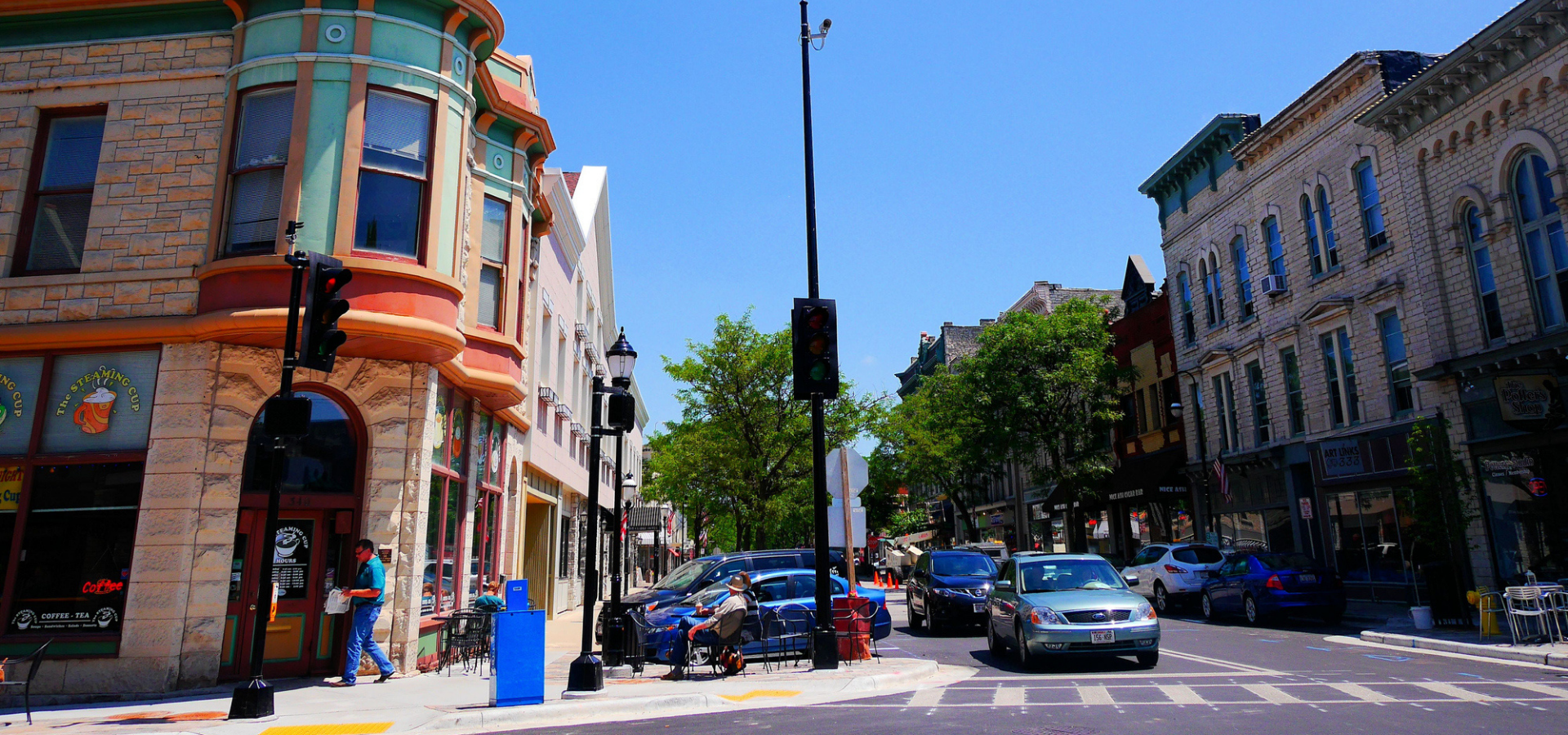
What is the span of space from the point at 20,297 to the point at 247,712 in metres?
7.36

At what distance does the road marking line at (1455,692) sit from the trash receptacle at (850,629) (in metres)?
6.71

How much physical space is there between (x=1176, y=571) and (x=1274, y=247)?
37.4ft

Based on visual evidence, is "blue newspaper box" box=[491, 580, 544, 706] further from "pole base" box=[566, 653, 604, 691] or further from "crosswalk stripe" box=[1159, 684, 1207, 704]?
"crosswalk stripe" box=[1159, 684, 1207, 704]

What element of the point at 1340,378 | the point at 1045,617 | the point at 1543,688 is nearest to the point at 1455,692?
the point at 1543,688

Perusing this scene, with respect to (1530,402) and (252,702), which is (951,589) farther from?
(252,702)

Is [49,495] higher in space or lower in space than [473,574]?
higher

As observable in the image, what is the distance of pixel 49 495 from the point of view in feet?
38.2

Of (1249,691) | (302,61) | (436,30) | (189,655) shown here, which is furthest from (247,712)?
(1249,691)

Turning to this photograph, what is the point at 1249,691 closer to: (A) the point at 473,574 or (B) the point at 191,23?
(A) the point at 473,574

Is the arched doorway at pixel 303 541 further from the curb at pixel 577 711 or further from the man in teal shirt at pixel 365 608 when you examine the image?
the curb at pixel 577 711

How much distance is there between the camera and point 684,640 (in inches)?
482

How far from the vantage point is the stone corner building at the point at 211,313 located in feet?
37.5

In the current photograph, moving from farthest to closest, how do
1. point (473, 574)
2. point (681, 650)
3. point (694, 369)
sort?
point (694, 369) → point (473, 574) → point (681, 650)

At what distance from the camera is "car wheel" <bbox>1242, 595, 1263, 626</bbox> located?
19003 millimetres
